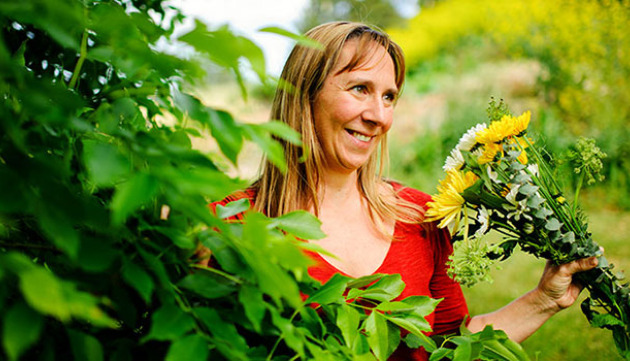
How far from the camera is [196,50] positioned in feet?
1.90

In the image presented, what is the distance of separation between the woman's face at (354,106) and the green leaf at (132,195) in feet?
4.23

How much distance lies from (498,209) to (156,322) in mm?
1122

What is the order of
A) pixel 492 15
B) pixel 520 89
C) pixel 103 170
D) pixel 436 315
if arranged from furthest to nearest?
pixel 492 15, pixel 520 89, pixel 436 315, pixel 103 170

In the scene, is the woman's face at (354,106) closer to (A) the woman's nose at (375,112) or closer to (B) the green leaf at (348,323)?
(A) the woman's nose at (375,112)

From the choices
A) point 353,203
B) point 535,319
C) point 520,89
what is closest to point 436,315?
point 535,319

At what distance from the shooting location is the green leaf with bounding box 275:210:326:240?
0.84m

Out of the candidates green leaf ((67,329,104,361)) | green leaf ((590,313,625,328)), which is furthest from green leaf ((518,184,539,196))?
green leaf ((67,329,104,361))

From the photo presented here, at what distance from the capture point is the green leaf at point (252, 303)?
0.69 m

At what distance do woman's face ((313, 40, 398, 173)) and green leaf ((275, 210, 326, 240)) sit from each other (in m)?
0.98

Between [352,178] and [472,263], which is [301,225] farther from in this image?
[352,178]

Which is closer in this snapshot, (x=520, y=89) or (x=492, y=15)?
(x=520, y=89)

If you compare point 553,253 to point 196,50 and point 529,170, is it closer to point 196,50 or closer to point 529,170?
point 529,170

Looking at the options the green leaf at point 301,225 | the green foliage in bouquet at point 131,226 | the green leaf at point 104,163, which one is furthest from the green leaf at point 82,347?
the green leaf at point 301,225

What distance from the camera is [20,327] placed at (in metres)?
0.52
